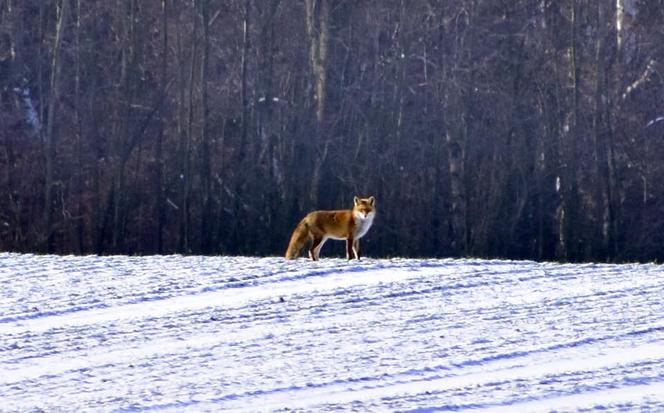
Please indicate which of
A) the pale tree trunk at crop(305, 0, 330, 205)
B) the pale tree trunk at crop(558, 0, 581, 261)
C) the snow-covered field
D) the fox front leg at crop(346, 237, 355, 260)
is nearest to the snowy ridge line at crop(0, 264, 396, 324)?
the snow-covered field

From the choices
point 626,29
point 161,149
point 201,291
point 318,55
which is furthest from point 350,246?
point 161,149

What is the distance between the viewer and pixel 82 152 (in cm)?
3703

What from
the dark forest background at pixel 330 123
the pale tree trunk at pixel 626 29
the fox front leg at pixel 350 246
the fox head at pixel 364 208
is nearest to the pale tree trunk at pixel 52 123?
the dark forest background at pixel 330 123

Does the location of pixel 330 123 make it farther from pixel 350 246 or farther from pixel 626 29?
pixel 350 246

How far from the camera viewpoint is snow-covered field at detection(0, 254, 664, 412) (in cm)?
940

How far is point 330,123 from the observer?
120 ft

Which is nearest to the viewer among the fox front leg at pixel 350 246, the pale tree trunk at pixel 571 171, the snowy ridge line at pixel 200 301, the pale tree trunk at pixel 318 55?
the snowy ridge line at pixel 200 301

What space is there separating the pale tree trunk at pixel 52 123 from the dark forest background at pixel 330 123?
49 millimetres

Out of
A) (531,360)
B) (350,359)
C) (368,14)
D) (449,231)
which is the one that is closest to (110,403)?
(350,359)

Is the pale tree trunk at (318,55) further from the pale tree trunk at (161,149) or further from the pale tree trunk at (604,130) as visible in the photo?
the pale tree trunk at (604,130)

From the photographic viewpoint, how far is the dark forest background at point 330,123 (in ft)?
114

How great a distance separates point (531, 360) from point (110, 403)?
2.92m

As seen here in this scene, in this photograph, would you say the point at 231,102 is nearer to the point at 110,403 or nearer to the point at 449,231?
the point at 449,231

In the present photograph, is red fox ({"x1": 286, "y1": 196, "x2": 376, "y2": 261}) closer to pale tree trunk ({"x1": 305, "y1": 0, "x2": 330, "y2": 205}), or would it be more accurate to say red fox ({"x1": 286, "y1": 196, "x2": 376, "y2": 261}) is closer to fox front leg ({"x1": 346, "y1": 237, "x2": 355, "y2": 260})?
fox front leg ({"x1": 346, "y1": 237, "x2": 355, "y2": 260})
